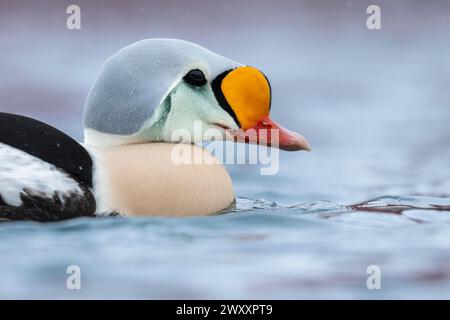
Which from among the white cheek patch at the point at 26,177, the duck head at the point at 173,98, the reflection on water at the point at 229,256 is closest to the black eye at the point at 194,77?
the duck head at the point at 173,98

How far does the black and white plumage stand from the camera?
16.6 feet

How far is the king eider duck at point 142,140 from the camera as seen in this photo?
515 cm

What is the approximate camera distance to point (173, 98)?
19.0 feet

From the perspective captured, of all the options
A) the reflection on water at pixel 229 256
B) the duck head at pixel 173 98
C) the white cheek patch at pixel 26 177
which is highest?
the duck head at pixel 173 98

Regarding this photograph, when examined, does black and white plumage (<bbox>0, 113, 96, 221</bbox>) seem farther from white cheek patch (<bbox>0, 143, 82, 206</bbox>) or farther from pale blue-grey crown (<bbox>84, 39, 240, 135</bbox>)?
pale blue-grey crown (<bbox>84, 39, 240, 135</bbox>)

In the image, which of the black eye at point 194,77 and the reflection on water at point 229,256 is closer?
the reflection on water at point 229,256

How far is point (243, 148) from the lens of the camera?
25.3ft

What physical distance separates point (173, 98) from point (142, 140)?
0.22m

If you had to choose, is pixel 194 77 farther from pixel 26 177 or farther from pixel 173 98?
pixel 26 177

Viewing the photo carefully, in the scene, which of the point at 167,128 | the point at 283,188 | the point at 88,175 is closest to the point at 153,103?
the point at 167,128

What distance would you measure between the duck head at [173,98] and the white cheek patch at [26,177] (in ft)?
2.00

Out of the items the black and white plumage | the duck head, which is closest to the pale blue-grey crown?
the duck head

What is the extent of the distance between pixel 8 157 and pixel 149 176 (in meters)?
0.65

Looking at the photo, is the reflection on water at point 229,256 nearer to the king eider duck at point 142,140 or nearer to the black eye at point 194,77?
the king eider duck at point 142,140
